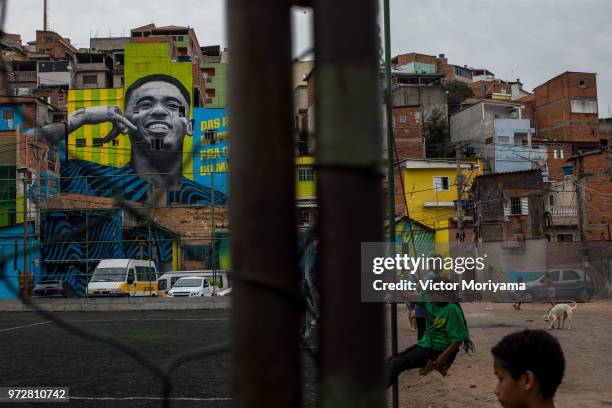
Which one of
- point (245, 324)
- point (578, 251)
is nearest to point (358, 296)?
point (245, 324)

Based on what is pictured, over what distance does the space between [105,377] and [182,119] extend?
37631 millimetres

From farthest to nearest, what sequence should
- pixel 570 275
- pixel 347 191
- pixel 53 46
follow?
pixel 53 46 → pixel 570 275 → pixel 347 191

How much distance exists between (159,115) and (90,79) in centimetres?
1967

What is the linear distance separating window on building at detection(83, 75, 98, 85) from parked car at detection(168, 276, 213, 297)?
36.3 meters

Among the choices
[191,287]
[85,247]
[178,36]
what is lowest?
[191,287]

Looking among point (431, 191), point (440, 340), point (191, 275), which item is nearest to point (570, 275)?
point (191, 275)

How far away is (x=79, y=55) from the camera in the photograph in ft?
208

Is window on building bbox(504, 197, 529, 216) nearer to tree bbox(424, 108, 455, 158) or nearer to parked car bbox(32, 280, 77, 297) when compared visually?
tree bbox(424, 108, 455, 158)

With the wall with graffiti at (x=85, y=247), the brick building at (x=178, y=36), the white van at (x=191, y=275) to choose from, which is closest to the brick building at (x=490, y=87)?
the brick building at (x=178, y=36)

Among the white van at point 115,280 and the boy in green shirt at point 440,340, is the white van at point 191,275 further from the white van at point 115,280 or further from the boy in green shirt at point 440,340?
the boy in green shirt at point 440,340

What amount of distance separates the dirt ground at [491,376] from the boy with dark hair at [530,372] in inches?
223

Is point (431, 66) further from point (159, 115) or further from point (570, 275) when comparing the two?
point (570, 275)

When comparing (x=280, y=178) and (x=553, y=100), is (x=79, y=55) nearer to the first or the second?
(x=553, y=100)

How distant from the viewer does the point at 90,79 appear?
208ft
